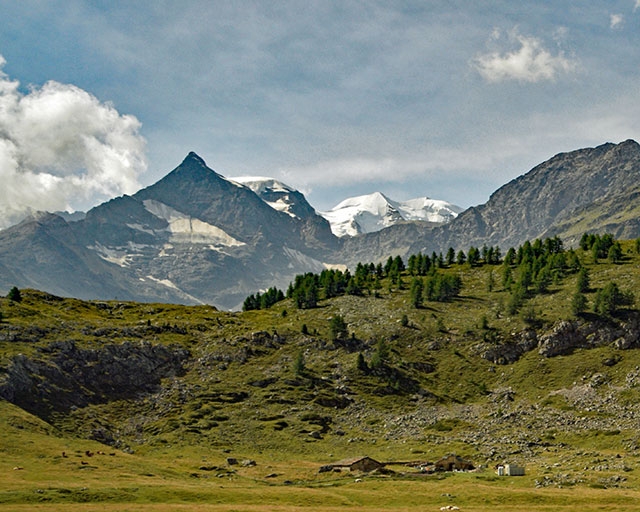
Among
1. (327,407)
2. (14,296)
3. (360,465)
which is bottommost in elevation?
(360,465)

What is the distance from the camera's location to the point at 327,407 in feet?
505

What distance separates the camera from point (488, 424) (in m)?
139

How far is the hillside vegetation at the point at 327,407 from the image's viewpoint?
8544 centimetres

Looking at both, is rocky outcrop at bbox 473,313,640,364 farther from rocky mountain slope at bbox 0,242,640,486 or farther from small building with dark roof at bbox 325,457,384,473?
small building with dark roof at bbox 325,457,384,473

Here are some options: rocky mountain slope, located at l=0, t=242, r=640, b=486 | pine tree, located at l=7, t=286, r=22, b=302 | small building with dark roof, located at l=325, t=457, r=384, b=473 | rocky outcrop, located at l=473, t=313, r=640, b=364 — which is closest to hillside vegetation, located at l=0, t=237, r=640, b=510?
rocky outcrop, located at l=473, t=313, r=640, b=364

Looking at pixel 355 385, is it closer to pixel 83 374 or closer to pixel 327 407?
pixel 327 407

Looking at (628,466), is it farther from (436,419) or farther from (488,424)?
(436,419)

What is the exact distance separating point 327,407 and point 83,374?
6243 cm

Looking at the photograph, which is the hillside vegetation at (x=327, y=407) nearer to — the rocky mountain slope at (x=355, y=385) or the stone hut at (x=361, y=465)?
the rocky mountain slope at (x=355, y=385)

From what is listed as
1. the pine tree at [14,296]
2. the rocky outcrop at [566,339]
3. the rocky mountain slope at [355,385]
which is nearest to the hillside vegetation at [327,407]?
the rocky outcrop at [566,339]

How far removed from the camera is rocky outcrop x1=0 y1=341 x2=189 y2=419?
13512cm

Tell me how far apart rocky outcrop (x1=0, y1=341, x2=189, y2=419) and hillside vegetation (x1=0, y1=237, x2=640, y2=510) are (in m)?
0.45

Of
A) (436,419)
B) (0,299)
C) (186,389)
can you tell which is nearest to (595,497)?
(436,419)

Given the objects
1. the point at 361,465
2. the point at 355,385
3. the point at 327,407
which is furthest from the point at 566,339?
the point at 361,465
